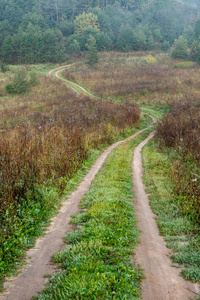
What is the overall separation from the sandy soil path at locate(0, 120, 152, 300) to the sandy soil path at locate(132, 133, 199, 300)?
1459 mm

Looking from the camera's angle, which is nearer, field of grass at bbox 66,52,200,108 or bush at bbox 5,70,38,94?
field of grass at bbox 66,52,200,108

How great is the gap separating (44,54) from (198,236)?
208 feet

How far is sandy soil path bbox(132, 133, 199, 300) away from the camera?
342cm

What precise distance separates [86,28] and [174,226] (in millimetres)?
73773

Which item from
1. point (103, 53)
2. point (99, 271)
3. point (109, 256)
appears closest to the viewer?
A: point (99, 271)

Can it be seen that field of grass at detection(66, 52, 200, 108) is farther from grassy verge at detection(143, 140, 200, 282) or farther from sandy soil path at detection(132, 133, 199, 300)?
sandy soil path at detection(132, 133, 199, 300)

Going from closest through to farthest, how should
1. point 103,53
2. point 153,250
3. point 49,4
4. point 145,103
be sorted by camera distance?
point 153,250 → point 145,103 → point 103,53 → point 49,4

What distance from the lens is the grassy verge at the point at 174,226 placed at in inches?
161

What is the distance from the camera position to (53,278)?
3.72 meters

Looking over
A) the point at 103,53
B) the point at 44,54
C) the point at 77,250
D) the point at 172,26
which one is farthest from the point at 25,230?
the point at 172,26

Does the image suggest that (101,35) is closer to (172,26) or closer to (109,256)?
(172,26)

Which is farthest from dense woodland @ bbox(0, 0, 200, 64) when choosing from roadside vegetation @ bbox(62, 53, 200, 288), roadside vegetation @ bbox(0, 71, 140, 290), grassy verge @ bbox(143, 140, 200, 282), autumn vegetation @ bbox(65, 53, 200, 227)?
grassy verge @ bbox(143, 140, 200, 282)

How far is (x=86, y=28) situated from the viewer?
70000 mm

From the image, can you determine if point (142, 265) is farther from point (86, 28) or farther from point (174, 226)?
point (86, 28)
